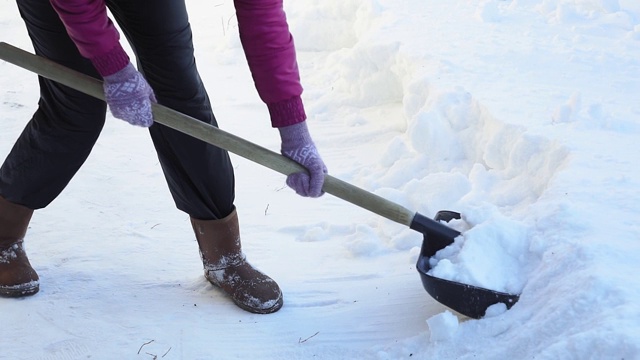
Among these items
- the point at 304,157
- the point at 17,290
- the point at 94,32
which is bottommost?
the point at 17,290

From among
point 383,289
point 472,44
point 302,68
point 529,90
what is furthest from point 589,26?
point 383,289

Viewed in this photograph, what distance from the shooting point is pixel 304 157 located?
2184mm

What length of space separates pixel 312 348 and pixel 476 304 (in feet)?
1.57

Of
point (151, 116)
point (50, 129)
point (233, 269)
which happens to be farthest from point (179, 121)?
point (233, 269)

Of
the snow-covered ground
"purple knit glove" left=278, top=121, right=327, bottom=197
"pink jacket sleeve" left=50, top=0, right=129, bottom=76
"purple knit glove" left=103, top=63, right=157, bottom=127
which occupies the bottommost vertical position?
the snow-covered ground

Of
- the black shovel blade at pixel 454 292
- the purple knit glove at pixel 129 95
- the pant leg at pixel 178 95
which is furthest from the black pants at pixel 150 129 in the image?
the black shovel blade at pixel 454 292

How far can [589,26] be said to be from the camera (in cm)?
402

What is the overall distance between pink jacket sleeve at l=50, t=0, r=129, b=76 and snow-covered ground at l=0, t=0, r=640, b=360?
81cm

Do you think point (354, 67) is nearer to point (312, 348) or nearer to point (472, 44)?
point (472, 44)

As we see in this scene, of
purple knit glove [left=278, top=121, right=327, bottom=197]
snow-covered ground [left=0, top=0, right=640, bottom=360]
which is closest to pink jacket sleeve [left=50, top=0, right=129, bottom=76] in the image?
purple knit glove [left=278, top=121, right=327, bottom=197]

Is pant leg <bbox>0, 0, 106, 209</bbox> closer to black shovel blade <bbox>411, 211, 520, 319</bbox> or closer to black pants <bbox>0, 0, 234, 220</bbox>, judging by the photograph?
black pants <bbox>0, 0, 234, 220</bbox>

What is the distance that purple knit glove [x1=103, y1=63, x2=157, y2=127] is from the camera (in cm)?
204

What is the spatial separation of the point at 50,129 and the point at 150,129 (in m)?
0.29

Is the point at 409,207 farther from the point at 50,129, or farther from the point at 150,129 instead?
the point at 50,129
